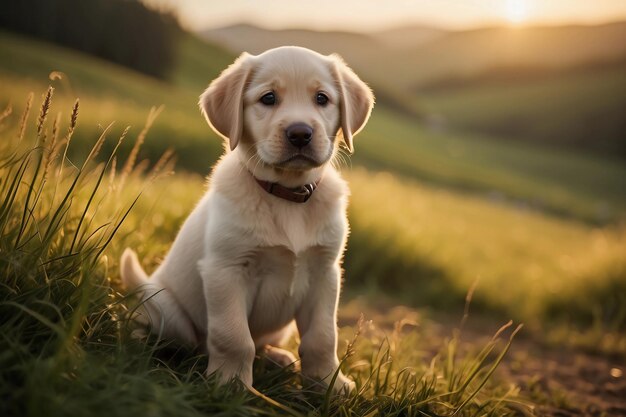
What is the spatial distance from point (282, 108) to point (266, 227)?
599 millimetres

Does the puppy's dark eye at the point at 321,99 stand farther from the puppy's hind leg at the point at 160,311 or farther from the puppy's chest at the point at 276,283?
the puppy's hind leg at the point at 160,311

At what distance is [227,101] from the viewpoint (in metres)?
2.76

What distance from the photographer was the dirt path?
338 centimetres

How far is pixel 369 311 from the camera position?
16.7 ft

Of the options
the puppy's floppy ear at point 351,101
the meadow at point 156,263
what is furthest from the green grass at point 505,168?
the puppy's floppy ear at point 351,101

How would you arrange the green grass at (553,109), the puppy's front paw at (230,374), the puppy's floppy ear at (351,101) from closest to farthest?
1. the puppy's front paw at (230,374)
2. the puppy's floppy ear at (351,101)
3. the green grass at (553,109)

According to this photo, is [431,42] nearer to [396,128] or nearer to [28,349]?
[396,128]

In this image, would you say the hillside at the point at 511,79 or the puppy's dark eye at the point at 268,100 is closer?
the puppy's dark eye at the point at 268,100

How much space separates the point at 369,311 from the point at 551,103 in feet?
157

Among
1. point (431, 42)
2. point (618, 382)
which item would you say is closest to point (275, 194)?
point (618, 382)

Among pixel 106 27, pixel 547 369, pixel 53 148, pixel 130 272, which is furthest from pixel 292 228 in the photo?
pixel 106 27

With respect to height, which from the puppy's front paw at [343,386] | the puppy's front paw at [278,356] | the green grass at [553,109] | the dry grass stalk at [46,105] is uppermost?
the green grass at [553,109]

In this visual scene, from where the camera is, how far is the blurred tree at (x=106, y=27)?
27.1 meters

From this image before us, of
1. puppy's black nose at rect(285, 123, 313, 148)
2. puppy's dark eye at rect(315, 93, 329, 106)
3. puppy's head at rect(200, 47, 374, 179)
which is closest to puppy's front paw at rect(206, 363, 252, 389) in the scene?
puppy's head at rect(200, 47, 374, 179)
